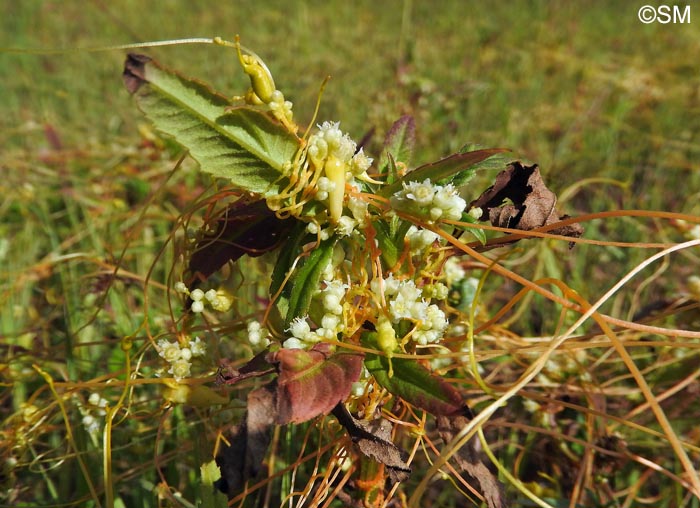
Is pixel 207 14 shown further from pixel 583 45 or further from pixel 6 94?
pixel 583 45

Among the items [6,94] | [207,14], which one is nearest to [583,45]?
[207,14]

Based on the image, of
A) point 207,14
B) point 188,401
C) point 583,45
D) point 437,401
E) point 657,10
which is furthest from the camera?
point 207,14

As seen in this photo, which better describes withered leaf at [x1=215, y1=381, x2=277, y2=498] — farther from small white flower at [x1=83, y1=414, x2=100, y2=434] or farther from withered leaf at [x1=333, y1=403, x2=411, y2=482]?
small white flower at [x1=83, y1=414, x2=100, y2=434]

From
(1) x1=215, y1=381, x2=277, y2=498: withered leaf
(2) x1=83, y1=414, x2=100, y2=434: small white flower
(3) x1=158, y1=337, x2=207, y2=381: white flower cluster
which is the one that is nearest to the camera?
(1) x1=215, y1=381, x2=277, y2=498: withered leaf

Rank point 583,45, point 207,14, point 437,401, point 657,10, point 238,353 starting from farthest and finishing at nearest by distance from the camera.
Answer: point 207,14, point 657,10, point 583,45, point 238,353, point 437,401

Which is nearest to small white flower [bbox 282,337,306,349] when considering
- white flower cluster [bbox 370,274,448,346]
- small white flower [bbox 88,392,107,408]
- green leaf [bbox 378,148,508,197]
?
white flower cluster [bbox 370,274,448,346]

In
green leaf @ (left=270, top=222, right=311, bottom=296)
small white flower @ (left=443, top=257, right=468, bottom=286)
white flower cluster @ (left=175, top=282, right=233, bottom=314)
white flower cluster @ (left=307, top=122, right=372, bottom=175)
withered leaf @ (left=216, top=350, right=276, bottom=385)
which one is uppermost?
white flower cluster @ (left=307, top=122, right=372, bottom=175)
